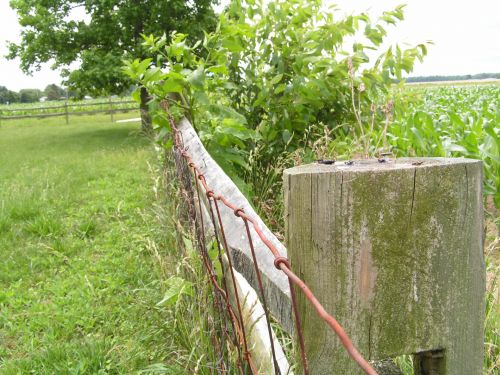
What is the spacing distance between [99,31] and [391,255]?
17359 millimetres

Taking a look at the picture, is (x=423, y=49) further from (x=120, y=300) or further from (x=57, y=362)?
(x=57, y=362)

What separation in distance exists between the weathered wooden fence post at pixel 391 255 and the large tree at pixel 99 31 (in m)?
14.7

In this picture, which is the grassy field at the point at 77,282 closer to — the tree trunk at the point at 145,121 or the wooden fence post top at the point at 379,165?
the wooden fence post top at the point at 379,165

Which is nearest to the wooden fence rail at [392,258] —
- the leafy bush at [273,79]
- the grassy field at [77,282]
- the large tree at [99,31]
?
the grassy field at [77,282]

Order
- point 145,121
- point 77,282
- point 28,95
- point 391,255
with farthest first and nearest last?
1. point 28,95
2. point 145,121
3. point 77,282
4. point 391,255

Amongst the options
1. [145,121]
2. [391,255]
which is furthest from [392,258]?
[145,121]

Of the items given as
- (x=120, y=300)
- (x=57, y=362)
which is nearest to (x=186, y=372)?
(x=57, y=362)

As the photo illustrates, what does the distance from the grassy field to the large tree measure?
31.2ft

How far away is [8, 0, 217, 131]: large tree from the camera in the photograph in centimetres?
1561

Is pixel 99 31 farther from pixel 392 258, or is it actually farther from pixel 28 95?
pixel 28 95

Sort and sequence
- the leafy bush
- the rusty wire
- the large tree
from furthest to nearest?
the large tree, the leafy bush, the rusty wire

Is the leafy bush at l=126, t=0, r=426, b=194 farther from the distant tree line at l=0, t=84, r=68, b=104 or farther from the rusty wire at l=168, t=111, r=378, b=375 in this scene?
the distant tree line at l=0, t=84, r=68, b=104

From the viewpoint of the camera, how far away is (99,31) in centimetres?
1623

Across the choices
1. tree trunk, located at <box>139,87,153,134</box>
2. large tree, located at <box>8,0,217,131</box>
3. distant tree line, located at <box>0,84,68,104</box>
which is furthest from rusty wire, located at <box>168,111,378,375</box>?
distant tree line, located at <box>0,84,68,104</box>
